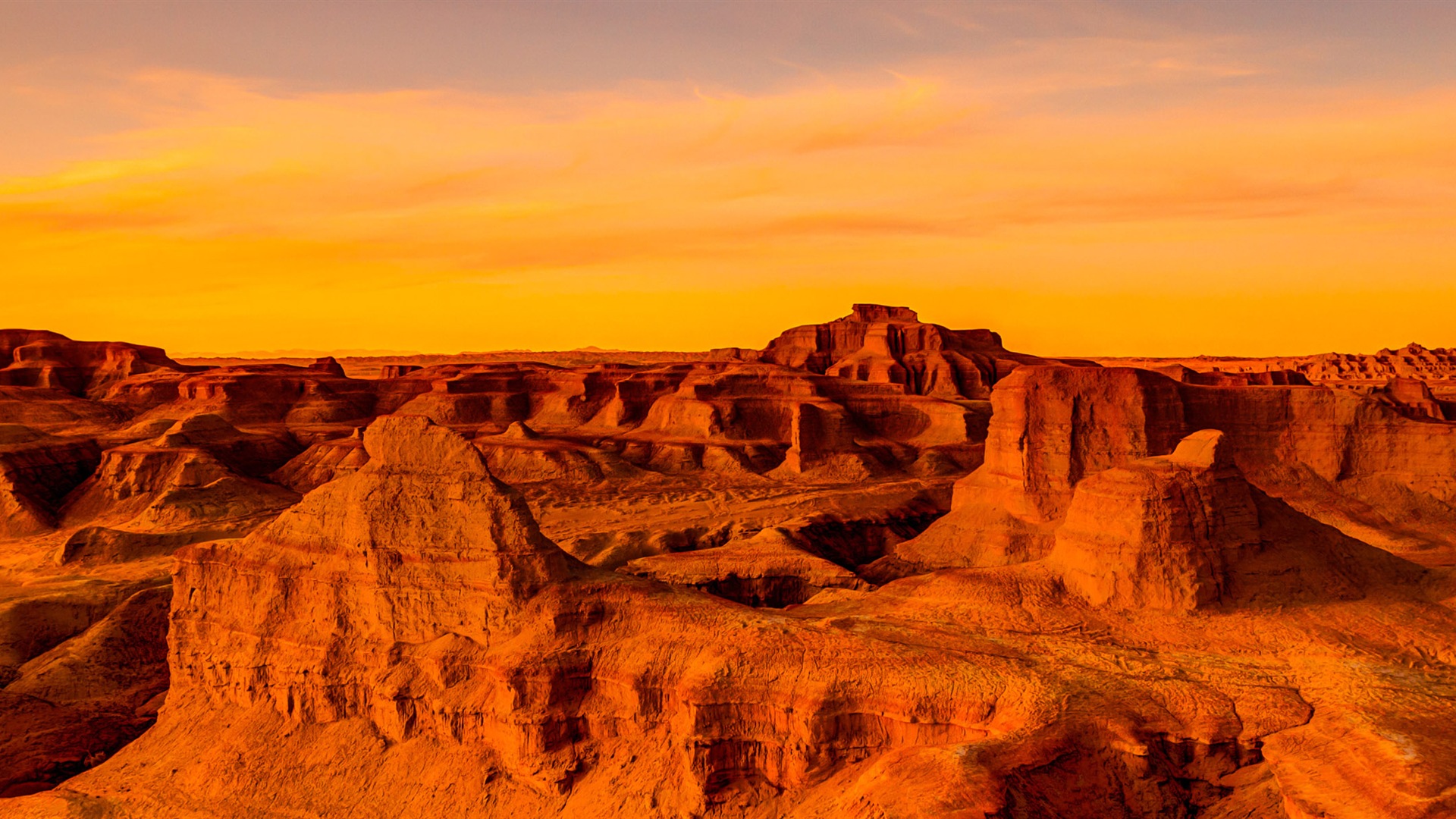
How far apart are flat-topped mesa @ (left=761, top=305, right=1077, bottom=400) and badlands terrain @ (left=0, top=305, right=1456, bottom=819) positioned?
2096 inches

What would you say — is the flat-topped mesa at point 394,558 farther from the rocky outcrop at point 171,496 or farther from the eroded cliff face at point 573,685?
the rocky outcrop at point 171,496

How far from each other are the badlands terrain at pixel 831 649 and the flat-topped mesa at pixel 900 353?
175ft

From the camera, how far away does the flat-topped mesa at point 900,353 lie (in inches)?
3767

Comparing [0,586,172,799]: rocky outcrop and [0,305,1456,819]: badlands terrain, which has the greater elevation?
[0,305,1456,819]: badlands terrain

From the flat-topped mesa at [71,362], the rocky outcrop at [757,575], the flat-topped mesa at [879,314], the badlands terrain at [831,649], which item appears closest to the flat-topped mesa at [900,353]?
the flat-topped mesa at [879,314]

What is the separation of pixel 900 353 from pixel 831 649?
8716cm

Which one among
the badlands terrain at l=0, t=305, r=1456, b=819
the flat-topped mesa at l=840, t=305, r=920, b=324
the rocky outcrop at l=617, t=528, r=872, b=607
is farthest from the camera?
the flat-topped mesa at l=840, t=305, r=920, b=324

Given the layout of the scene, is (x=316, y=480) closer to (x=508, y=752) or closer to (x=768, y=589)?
(x=768, y=589)

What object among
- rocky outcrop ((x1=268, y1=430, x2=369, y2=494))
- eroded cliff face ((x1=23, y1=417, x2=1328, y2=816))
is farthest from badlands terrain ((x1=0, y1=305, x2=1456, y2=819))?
rocky outcrop ((x1=268, y1=430, x2=369, y2=494))

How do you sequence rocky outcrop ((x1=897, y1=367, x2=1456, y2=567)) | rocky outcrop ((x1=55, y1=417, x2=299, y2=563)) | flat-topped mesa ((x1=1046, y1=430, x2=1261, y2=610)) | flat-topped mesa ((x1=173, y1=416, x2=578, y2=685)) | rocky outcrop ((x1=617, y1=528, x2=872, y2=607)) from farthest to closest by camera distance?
rocky outcrop ((x1=55, y1=417, x2=299, y2=563)) < rocky outcrop ((x1=897, y1=367, x2=1456, y2=567)) < rocky outcrop ((x1=617, y1=528, x2=872, y2=607)) < flat-topped mesa ((x1=1046, y1=430, x2=1261, y2=610)) < flat-topped mesa ((x1=173, y1=416, x2=578, y2=685))

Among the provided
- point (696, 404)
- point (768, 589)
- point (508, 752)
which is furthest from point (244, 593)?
point (696, 404)

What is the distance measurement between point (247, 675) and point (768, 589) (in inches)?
743

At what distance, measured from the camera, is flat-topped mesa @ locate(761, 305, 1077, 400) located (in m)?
95.7

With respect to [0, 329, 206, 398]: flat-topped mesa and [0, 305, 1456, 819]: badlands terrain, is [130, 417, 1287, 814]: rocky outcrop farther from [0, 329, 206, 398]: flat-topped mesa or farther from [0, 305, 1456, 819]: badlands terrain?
[0, 329, 206, 398]: flat-topped mesa
